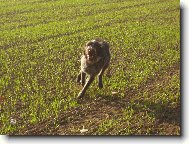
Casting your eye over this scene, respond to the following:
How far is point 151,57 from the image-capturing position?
791 centimetres

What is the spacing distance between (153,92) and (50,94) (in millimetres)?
1621

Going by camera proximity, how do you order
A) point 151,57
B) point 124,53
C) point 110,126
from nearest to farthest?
point 110,126 < point 151,57 < point 124,53

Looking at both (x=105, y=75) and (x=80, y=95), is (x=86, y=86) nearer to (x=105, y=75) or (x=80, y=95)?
(x=80, y=95)

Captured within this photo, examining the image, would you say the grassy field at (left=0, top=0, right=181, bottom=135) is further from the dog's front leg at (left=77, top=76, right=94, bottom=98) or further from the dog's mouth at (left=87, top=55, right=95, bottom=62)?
the dog's mouth at (left=87, top=55, right=95, bottom=62)

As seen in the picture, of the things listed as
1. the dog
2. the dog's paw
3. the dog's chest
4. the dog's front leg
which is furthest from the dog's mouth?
the dog's paw

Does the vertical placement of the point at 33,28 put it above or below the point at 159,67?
above

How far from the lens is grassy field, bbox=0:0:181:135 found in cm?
576

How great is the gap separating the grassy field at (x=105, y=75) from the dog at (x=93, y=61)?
Result: 0.15m

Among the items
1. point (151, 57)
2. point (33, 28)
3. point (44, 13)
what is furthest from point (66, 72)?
point (44, 13)

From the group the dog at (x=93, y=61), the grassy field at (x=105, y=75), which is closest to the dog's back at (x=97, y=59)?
the dog at (x=93, y=61)

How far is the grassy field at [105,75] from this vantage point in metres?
5.76

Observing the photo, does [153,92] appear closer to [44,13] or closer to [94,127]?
[94,127]

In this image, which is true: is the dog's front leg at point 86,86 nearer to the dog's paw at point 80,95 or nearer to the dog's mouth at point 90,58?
the dog's paw at point 80,95

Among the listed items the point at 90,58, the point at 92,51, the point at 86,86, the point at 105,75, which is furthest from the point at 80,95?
the point at 105,75
